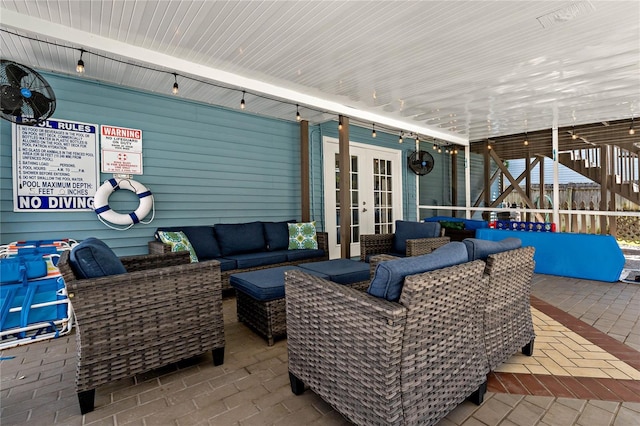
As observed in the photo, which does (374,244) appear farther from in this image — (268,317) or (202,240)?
(202,240)

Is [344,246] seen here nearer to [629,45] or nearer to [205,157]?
[205,157]

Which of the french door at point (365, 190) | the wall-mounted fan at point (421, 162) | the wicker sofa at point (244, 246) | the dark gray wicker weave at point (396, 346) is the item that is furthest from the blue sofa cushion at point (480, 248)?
the wall-mounted fan at point (421, 162)

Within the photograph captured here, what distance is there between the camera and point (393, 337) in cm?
131

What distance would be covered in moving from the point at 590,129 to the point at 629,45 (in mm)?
4516

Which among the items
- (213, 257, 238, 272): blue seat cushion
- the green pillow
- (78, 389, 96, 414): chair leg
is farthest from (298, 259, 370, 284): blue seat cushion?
the green pillow

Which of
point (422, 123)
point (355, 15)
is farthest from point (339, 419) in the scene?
point (422, 123)

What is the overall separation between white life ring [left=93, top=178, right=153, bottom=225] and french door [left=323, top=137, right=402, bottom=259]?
304 centimetres

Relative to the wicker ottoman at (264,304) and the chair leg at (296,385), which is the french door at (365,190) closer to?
the wicker ottoman at (264,304)

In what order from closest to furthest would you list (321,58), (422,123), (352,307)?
(352,307)
(321,58)
(422,123)

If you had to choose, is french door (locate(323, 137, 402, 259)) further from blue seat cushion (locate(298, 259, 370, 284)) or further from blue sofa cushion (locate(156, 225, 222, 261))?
blue seat cushion (locate(298, 259, 370, 284))

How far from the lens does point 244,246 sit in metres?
4.49

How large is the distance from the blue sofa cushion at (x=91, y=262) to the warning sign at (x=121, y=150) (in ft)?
7.83

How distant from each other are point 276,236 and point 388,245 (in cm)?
166

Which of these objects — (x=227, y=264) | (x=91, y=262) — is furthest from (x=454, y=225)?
(x=91, y=262)
